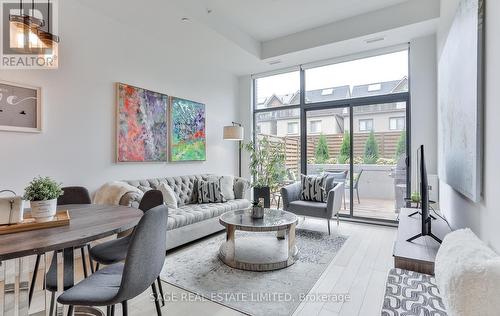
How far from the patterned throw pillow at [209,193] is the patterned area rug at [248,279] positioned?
916mm

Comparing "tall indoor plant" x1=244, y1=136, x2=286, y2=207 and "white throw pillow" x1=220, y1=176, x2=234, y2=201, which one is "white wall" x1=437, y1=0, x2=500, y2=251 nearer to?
"white throw pillow" x1=220, y1=176, x2=234, y2=201

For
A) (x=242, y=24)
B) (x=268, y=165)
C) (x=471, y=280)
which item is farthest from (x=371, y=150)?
(x=471, y=280)

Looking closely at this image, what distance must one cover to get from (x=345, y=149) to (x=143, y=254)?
423 centimetres

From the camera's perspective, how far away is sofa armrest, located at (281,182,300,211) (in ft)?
13.3

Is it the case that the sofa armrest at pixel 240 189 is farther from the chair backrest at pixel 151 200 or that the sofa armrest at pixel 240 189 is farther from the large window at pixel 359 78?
the chair backrest at pixel 151 200

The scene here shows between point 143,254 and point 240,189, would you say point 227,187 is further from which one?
point 143,254

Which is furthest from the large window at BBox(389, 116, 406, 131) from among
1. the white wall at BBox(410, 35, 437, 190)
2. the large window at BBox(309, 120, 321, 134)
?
the large window at BBox(309, 120, 321, 134)

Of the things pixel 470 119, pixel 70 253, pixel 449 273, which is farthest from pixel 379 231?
pixel 70 253

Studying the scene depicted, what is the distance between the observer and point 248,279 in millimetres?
2438

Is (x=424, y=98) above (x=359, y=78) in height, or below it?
below

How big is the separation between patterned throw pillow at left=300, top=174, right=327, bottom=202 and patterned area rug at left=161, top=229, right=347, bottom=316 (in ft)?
3.21

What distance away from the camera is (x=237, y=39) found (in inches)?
166

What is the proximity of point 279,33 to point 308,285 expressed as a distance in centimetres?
400

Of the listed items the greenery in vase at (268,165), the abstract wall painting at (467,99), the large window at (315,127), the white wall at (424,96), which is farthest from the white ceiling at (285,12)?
the greenery in vase at (268,165)
